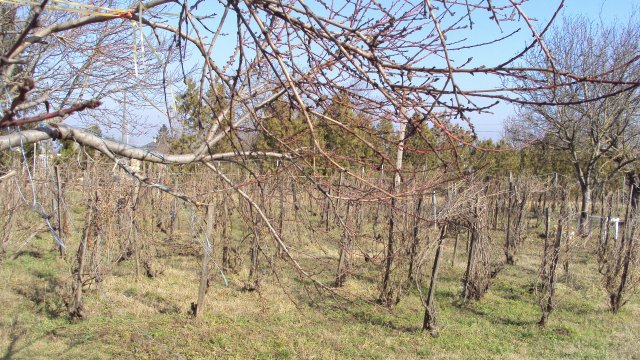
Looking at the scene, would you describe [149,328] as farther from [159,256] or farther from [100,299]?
[159,256]

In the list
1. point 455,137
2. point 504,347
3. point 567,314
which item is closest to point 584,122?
point 567,314

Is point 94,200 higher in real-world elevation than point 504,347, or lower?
higher

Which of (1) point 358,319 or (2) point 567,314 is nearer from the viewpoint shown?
(1) point 358,319

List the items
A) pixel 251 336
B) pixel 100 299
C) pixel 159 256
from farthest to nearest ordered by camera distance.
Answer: pixel 159 256 → pixel 100 299 → pixel 251 336

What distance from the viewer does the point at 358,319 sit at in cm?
711

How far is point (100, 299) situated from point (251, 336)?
2.42 metres

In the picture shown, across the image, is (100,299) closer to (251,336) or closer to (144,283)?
(144,283)

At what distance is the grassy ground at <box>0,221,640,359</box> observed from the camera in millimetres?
5824

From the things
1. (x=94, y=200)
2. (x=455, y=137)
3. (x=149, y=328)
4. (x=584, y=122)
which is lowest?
(x=149, y=328)

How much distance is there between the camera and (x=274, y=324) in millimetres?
6742

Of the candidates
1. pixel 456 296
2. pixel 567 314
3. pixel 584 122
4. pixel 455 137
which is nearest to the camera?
pixel 455 137

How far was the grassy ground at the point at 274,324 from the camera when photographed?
5824mm

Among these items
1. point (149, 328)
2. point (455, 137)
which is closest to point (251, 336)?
point (149, 328)

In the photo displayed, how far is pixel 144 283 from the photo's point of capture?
826cm
